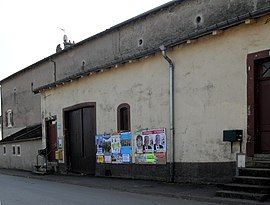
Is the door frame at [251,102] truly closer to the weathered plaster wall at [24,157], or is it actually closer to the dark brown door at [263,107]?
the dark brown door at [263,107]

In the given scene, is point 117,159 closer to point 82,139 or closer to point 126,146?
point 126,146

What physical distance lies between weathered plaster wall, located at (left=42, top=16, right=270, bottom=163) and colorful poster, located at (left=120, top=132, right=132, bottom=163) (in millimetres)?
572

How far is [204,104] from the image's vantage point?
13.4 metres

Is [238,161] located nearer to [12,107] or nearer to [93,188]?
[93,188]

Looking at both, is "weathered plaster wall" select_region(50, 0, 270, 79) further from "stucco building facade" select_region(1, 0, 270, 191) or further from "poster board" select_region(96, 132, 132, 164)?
"poster board" select_region(96, 132, 132, 164)

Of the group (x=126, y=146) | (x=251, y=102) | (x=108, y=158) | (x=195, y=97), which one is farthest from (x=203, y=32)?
(x=108, y=158)

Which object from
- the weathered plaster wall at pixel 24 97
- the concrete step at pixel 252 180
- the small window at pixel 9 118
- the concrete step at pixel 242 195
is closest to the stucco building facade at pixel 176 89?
the concrete step at pixel 252 180

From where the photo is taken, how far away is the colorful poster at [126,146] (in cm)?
1684

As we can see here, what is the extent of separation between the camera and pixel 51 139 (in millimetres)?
23594

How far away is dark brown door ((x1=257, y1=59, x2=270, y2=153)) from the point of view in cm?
1179

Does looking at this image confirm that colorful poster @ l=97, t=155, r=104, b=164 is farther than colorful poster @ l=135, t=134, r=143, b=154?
Yes

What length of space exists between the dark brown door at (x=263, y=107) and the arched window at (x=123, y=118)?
6429 mm

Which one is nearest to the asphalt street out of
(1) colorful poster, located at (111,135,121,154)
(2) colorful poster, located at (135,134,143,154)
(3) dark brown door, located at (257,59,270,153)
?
(2) colorful poster, located at (135,134,143,154)

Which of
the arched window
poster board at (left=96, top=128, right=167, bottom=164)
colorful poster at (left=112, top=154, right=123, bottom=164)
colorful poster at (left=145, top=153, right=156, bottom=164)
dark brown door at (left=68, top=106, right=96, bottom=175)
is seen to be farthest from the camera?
dark brown door at (left=68, top=106, right=96, bottom=175)
